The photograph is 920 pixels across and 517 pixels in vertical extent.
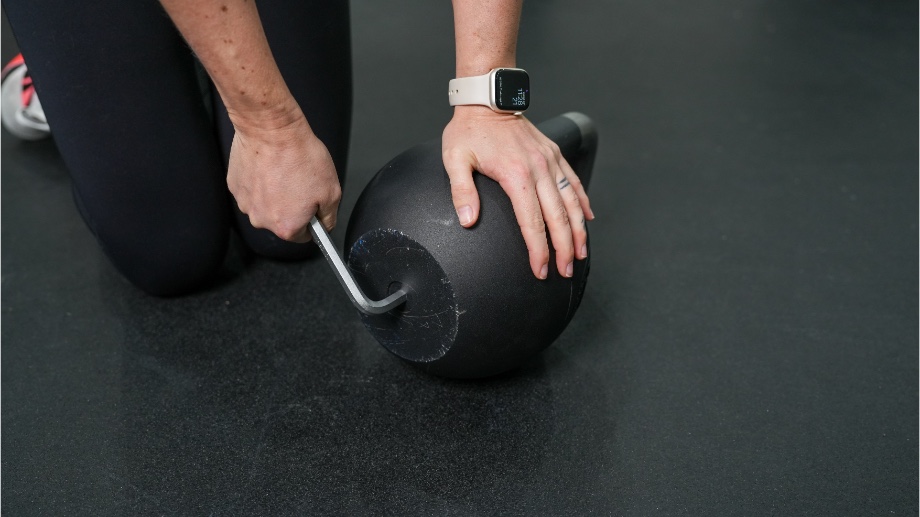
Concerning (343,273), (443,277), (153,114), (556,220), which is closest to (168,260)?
(153,114)

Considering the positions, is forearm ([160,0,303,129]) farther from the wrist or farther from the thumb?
the thumb

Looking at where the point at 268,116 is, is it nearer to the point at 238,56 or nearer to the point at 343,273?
the point at 238,56

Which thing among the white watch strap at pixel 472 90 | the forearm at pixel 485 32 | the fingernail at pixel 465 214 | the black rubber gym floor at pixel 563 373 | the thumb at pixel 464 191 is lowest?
the black rubber gym floor at pixel 563 373

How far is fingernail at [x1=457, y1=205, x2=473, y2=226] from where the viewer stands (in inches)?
35.7

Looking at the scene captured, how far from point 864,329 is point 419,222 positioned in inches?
30.6

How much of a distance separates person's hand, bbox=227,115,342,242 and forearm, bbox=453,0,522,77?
0.76 feet

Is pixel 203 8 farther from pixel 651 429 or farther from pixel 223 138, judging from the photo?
pixel 651 429

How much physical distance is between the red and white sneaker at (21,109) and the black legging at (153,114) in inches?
18.6

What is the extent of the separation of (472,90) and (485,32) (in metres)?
0.07

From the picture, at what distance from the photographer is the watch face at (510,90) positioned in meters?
0.97

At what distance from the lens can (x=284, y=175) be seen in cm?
89

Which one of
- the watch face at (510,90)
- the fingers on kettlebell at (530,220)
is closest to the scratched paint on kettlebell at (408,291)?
the fingers on kettlebell at (530,220)

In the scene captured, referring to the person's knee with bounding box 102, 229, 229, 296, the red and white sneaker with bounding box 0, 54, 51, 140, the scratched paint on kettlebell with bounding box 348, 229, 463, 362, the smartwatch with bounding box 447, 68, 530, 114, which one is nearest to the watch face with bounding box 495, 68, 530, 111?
the smartwatch with bounding box 447, 68, 530, 114

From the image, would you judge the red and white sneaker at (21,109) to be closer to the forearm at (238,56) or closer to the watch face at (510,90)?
the forearm at (238,56)
